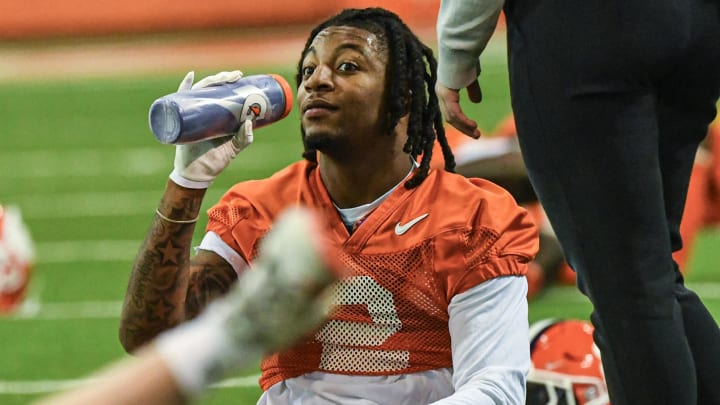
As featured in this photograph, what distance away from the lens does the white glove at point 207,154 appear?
2561mm

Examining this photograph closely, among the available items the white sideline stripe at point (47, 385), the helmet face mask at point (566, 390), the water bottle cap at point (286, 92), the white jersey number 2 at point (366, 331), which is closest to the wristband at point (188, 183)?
the water bottle cap at point (286, 92)

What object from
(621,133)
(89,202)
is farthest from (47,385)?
(89,202)

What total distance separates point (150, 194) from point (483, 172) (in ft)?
10.2

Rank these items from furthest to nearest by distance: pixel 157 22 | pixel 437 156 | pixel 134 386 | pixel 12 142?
pixel 157 22 → pixel 12 142 → pixel 437 156 → pixel 134 386

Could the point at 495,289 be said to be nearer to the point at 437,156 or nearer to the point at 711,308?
the point at 437,156

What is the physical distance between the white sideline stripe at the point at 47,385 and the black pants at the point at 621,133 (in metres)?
1.88

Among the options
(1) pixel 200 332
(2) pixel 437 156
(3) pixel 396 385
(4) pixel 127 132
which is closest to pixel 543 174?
(3) pixel 396 385

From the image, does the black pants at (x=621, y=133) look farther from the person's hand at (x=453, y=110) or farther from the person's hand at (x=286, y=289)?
the person's hand at (x=286, y=289)

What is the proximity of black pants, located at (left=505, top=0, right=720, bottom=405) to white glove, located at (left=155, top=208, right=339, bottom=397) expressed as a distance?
2.90ft

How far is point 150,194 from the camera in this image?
738cm

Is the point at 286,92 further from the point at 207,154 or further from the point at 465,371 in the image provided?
the point at 465,371

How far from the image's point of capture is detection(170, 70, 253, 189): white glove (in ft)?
8.40

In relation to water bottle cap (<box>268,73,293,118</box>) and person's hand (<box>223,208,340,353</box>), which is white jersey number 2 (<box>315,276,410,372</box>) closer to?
water bottle cap (<box>268,73,293,118</box>)

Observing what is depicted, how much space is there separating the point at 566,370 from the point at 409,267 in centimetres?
78
